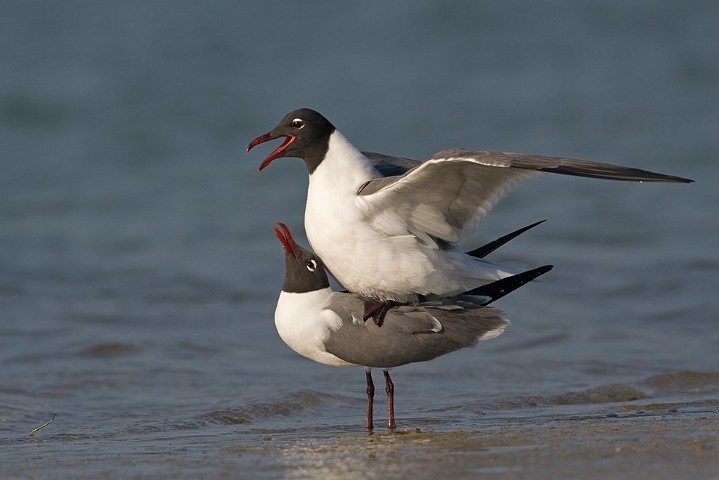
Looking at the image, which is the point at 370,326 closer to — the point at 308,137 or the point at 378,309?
the point at 378,309

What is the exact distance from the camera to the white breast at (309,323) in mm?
5781

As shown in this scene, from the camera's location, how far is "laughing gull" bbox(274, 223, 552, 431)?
576cm

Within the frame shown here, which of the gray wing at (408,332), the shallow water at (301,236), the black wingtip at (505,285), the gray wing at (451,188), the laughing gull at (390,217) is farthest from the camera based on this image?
the black wingtip at (505,285)

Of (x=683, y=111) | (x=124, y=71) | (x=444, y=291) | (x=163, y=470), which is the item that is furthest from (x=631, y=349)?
(x=124, y=71)

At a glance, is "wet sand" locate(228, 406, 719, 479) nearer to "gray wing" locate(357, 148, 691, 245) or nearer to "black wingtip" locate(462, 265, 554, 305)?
"black wingtip" locate(462, 265, 554, 305)

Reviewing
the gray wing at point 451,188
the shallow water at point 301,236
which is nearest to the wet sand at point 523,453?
the shallow water at point 301,236

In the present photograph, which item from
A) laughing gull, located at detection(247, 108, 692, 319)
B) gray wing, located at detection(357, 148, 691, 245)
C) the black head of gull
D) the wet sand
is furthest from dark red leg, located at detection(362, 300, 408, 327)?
the black head of gull

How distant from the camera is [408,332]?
5785mm

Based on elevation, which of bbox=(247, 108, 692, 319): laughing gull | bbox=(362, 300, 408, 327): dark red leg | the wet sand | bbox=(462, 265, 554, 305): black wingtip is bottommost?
the wet sand

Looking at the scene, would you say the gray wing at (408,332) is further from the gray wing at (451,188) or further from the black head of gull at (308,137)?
the black head of gull at (308,137)

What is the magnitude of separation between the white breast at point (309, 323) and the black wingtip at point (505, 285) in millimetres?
773

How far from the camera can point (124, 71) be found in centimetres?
1717

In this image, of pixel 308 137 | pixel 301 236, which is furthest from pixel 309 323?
pixel 301 236

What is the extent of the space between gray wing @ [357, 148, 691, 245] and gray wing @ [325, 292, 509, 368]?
15.2 inches
